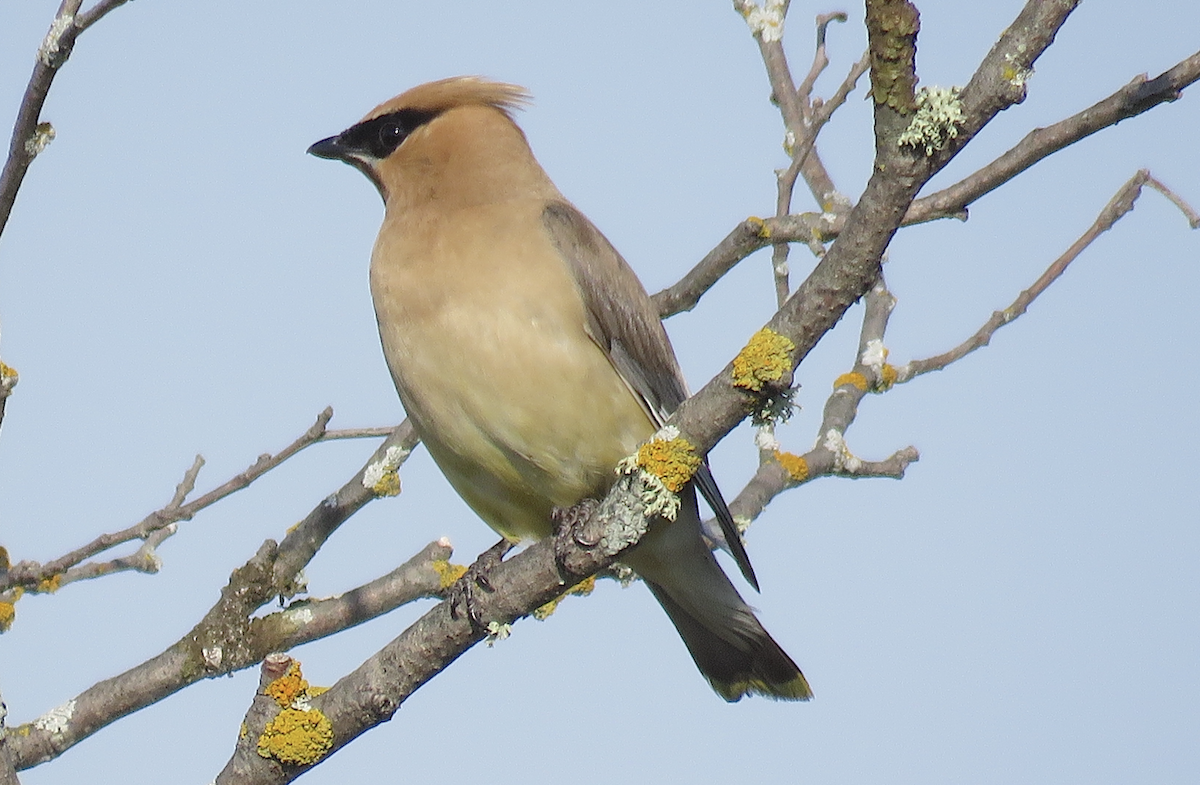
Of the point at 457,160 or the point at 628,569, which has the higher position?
the point at 457,160

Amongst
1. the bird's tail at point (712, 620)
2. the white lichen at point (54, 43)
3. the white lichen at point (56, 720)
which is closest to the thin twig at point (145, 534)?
the white lichen at point (56, 720)

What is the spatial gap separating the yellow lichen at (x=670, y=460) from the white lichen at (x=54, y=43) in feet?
4.87

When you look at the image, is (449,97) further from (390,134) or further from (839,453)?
(839,453)

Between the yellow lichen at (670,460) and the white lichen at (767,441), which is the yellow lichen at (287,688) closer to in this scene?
the yellow lichen at (670,460)

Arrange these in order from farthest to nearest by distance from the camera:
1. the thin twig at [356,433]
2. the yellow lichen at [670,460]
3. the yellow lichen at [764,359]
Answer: the thin twig at [356,433] < the yellow lichen at [670,460] < the yellow lichen at [764,359]

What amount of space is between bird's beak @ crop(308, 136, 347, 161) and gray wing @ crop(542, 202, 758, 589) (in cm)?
98

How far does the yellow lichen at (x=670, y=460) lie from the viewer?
3.42 metres

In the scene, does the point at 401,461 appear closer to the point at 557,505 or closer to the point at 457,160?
the point at 557,505

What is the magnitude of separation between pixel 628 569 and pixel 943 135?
250 centimetres

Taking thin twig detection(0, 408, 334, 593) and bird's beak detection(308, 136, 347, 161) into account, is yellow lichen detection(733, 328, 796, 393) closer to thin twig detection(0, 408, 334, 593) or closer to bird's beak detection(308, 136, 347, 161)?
thin twig detection(0, 408, 334, 593)

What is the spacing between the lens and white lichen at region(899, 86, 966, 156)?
2.76 metres

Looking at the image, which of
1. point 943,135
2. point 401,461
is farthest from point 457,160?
point 943,135

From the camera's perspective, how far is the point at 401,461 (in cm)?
485

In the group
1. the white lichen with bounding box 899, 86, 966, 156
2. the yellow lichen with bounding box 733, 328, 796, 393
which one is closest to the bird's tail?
the yellow lichen with bounding box 733, 328, 796, 393
